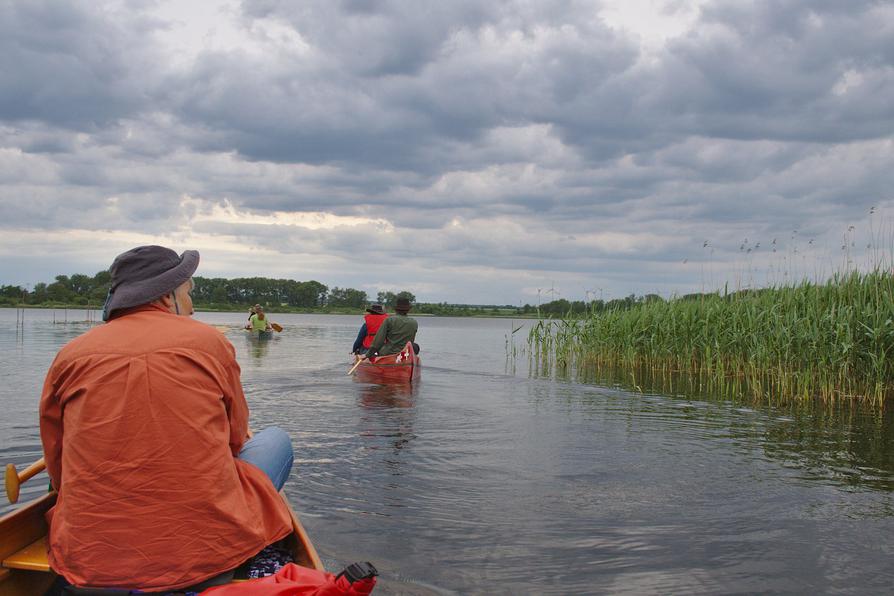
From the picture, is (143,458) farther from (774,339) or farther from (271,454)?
(774,339)

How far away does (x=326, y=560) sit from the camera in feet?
15.3

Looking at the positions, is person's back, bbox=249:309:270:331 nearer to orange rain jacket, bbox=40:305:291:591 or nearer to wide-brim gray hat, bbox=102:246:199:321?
wide-brim gray hat, bbox=102:246:199:321

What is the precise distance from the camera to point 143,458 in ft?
8.39

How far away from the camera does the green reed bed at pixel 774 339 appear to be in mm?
11789

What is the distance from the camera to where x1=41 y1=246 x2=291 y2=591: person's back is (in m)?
2.54

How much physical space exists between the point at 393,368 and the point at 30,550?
1104cm

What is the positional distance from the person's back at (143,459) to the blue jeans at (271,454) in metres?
0.80

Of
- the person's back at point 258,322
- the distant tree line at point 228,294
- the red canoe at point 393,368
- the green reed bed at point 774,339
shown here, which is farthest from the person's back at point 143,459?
the distant tree line at point 228,294

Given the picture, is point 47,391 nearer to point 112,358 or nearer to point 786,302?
point 112,358

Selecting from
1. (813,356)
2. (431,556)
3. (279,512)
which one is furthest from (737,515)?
(813,356)

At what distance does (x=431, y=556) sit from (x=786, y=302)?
451 inches

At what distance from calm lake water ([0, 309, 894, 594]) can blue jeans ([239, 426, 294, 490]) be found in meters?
1.12

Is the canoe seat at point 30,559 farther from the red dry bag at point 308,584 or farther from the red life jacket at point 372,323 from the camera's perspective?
the red life jacket at point 372,323

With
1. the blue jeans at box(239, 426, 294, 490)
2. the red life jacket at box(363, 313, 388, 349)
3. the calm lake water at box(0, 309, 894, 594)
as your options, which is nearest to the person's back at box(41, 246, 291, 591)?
the blue jeans at box(239, 426, 294, 490)
